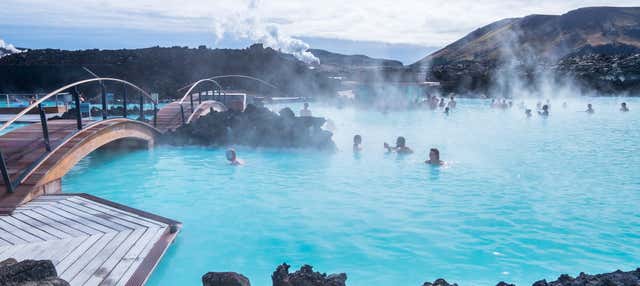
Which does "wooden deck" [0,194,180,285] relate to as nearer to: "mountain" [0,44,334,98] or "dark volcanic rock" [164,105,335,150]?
"dark volcanic rock" [164,105,335,150]

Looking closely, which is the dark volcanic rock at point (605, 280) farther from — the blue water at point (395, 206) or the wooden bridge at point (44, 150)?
the wooden bridge at point (44, 150)

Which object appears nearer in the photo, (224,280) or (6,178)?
(224,280)

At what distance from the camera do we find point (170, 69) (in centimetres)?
3500

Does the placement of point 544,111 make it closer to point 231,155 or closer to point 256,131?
point 256,131

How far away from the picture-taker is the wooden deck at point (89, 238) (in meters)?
4.19

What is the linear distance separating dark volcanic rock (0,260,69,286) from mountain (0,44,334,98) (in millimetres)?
27485

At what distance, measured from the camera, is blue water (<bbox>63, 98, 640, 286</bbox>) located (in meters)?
5.76

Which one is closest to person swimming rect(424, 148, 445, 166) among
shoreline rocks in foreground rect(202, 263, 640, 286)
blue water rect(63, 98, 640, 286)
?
blue water rect(63, 98, 640, 286)

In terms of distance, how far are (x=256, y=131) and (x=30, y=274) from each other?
393 inches

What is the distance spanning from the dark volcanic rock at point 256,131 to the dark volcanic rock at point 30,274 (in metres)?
9.48

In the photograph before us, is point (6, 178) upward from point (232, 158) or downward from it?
upward

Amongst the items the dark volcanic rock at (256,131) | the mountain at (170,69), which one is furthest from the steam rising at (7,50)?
the dark volcanic rock at (256,131)

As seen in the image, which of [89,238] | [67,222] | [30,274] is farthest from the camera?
[67,222]

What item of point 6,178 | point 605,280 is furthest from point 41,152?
point 605,280
